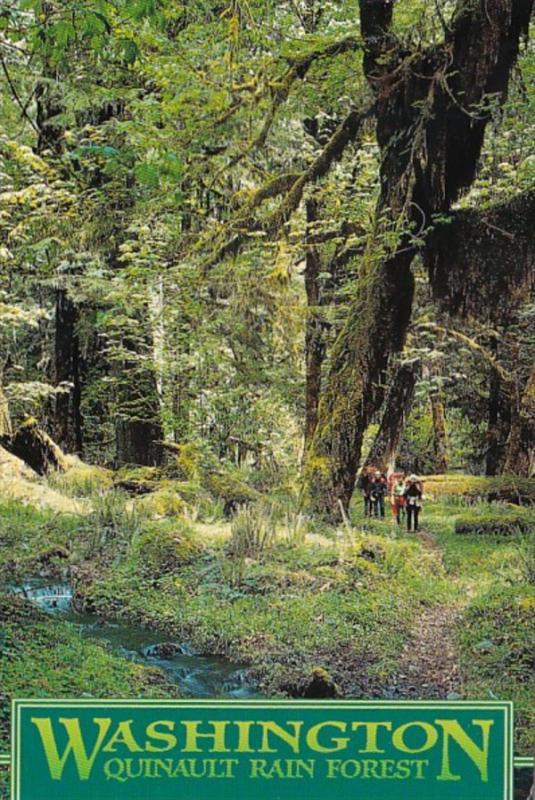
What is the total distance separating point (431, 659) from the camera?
127 inches

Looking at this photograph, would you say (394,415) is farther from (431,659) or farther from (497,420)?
(431,659)

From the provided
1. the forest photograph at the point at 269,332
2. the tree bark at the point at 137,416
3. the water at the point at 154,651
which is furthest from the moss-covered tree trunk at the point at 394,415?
the water at the point at 154,651

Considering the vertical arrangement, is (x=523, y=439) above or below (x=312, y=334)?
below

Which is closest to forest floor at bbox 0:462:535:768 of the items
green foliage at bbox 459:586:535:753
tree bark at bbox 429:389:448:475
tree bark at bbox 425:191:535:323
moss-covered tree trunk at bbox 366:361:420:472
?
green foliage at bbox 459:586:535:753

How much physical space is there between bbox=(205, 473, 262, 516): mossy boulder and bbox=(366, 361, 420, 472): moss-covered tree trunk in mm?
542

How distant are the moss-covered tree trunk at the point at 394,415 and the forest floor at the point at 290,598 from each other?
26 centimetres

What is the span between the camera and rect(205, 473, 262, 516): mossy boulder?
3479 millimetres

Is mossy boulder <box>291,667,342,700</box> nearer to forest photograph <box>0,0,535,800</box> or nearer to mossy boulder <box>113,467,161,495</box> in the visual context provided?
forest photograph <box>0,0,535,800</box>

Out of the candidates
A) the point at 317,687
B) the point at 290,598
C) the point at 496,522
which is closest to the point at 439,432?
the point at 496,522

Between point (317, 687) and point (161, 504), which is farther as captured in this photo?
point (161, 504)

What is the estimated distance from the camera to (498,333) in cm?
357

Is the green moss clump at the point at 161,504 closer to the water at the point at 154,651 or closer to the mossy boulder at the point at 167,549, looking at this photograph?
the mossy boulder at the point at 167,549

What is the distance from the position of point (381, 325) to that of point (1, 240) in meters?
1.65

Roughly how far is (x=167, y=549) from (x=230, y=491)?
35 cm
